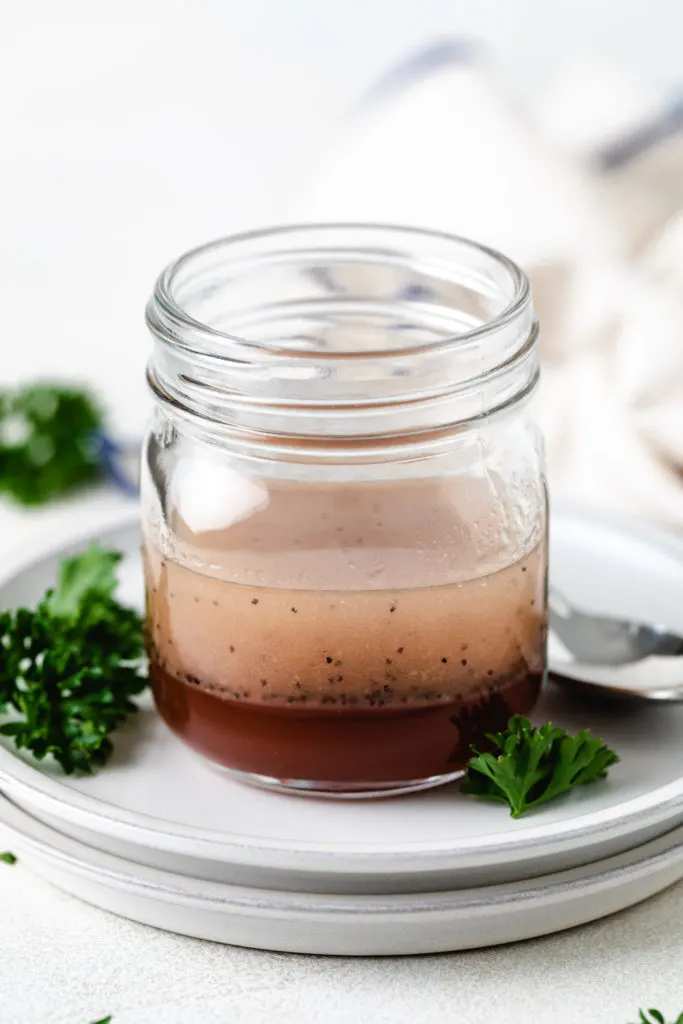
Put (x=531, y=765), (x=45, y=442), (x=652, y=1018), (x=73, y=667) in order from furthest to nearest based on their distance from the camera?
(x=45, y=442) → (x=73, y=667) → (x=531, y=765) → (x=652, y=1018)

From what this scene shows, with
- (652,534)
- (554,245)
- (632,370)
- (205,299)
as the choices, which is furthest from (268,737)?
(554,245)

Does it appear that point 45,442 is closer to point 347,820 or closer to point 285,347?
point 285,347

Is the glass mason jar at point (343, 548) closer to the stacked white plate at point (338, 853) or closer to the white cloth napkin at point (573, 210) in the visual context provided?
the stacked white plate at point (338, 853)

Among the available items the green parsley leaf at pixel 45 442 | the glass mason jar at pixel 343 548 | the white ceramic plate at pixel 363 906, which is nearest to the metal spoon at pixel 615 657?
the glass mason jar at pixel 343 548

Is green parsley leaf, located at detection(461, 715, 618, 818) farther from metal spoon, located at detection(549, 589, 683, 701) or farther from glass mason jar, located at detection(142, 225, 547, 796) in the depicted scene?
metal spoon, located at detection(549, 589, 683, 701)

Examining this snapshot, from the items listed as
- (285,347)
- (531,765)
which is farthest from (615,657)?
(285,347)
